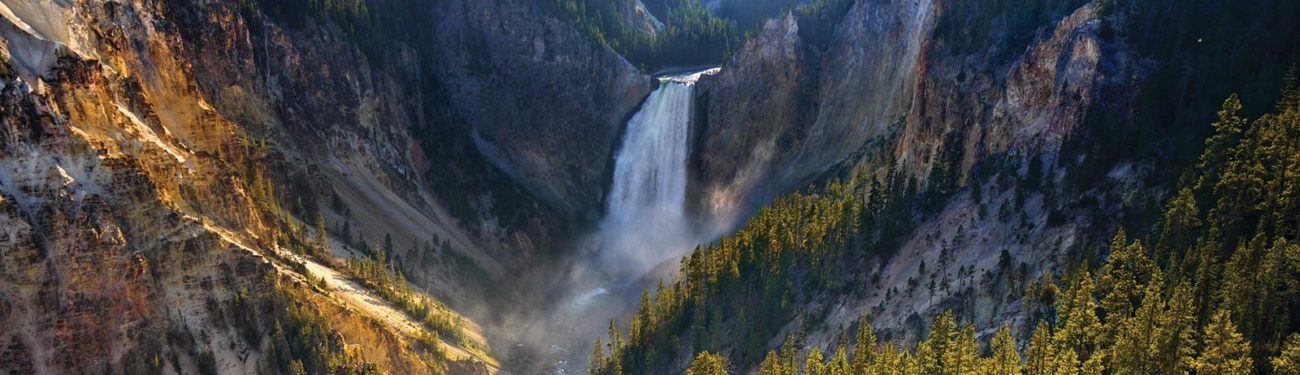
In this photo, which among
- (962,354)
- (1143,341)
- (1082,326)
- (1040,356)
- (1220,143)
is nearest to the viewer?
(1143,341)

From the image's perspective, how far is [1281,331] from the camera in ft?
138

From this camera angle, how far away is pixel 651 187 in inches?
4958

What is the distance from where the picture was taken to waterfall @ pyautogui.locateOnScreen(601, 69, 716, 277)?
120 metres

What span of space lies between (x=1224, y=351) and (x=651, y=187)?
88.6 metres

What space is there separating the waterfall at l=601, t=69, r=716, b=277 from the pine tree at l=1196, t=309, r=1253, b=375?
7754 cm

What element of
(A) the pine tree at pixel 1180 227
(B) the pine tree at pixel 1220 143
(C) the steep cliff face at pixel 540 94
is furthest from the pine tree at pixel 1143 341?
(C) the steep cliff face at pixel 540 94

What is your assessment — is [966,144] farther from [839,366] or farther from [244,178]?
[244,178]

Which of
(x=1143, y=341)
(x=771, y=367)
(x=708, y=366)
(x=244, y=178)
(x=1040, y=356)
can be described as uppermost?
(x=244, y=178)

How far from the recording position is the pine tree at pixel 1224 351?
1576 inches

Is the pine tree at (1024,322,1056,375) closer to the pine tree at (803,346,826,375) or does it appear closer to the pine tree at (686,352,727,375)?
the pine tree at (803,346,826,375)

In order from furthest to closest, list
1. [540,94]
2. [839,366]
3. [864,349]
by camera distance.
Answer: [540,94], [839,366], [864,349]

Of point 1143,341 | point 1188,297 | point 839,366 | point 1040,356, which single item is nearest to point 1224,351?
point 1143,341

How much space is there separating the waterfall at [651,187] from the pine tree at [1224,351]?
77.5m

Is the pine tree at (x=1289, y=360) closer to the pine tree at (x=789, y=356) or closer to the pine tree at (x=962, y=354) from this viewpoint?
the pine tree at (x=962, y=354)
